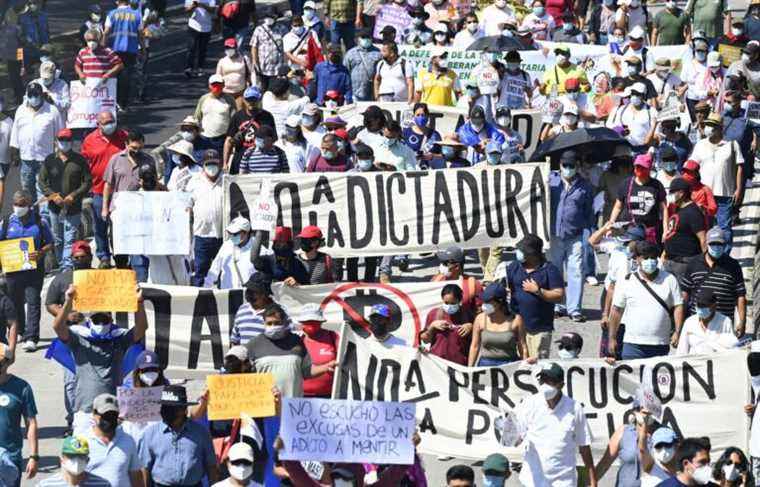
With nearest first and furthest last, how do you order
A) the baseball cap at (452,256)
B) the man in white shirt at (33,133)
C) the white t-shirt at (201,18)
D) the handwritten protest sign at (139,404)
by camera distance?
the handwritten protest sign at (139,404), the baseball cap at (452,256), the man in white shirt at (33,133), the white t-shirt at (201,18)

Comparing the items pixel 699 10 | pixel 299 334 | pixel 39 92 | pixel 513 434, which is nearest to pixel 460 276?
pixel 299 334

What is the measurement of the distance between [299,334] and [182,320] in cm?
153

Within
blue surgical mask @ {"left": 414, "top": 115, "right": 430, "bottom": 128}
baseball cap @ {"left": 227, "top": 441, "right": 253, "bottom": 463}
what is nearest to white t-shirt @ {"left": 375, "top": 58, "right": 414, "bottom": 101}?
blue surgical mask @ {"left": 414, "top": 115, "right": 430, "bottom": 128}

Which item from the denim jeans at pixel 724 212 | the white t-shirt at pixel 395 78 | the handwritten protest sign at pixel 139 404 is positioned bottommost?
the handwritten protest sign at pixel 139 404

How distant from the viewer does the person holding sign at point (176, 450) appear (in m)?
14.1

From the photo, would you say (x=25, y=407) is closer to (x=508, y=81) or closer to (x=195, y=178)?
(x=195, y=178)

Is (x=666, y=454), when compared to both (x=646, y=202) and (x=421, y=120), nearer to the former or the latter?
(x=646, y=202)

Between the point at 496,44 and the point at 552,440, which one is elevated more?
the point at 496,44

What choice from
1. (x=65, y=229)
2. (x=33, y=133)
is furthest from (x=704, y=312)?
(x=33, y=133)

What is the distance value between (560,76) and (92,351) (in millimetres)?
12164

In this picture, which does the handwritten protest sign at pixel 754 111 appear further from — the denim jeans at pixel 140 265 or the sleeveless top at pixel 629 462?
the sleeveless top at pixel 629 462

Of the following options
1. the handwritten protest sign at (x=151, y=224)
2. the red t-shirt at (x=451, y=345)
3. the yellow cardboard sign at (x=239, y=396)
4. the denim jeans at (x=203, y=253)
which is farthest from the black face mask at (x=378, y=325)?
the denim jeans at (x=203, y=253)

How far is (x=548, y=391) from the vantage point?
15.0 metres

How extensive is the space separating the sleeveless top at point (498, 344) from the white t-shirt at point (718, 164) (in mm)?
6546
